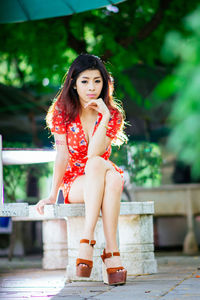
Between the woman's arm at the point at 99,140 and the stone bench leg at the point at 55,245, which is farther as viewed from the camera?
the stone bench leg at the point at 55,245

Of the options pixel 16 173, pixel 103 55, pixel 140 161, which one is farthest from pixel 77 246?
pixel 103 55

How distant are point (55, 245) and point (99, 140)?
1.94 m

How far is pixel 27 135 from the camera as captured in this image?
25.1ft

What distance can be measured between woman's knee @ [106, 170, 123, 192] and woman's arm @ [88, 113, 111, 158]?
0.19m

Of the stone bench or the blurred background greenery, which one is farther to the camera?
the blurred background greenery

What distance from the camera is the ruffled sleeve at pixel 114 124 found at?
3113 millimetres

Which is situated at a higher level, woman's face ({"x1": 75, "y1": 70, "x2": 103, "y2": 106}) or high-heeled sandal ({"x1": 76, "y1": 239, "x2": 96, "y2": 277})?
woman's face ({"x1": 75, "y1": 70, "x2": 103, "y2": 106})

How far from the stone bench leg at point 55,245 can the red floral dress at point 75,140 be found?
59.2 inches

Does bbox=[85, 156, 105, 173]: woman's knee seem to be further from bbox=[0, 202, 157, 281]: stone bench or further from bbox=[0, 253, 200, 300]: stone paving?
bbox=[0, 253, 200, 300]: stone paving

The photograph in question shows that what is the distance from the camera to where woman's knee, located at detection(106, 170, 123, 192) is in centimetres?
275

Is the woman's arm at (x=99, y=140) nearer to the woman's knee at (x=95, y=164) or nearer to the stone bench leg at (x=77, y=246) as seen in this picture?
the woman's knee at (x=95, y=164)

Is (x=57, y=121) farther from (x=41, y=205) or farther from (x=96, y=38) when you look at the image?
(x=96, y=38)

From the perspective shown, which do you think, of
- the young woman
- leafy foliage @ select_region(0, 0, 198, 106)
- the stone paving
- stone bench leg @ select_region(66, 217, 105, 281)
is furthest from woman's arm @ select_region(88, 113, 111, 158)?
leafy foliage @ select_region(0, 0, 198, 106)

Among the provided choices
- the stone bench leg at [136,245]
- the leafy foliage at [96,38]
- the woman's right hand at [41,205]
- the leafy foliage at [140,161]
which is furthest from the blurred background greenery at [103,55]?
the woman's right hand at [41,205]
